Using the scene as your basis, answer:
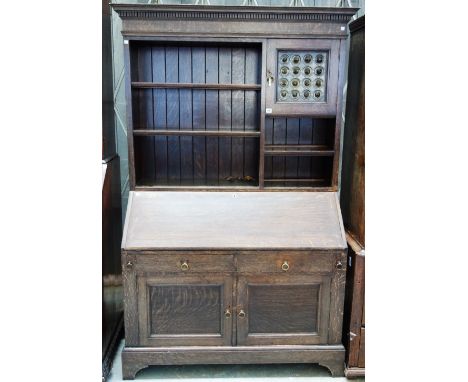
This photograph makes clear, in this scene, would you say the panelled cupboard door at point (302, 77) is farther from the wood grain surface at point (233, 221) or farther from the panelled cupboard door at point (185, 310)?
the panelled cupboard door at point (185, 310)

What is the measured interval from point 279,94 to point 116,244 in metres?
1.19

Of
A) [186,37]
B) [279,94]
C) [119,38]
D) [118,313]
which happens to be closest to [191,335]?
[118,313]

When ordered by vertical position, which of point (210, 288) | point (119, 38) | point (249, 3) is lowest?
point (210, 288)

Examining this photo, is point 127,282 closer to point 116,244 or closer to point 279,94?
point 116,244

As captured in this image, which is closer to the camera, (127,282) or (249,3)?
(127,282)

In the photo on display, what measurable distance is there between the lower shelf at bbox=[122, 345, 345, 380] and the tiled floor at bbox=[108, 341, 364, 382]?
0.07 meters

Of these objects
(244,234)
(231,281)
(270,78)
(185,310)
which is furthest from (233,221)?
(270,78)

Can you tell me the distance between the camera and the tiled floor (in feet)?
6.52

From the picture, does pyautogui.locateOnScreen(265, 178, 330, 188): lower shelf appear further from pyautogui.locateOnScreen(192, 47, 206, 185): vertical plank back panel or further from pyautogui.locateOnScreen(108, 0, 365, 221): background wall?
pyautogui.locateOnScreen(108, 0, 365, 221): background wall

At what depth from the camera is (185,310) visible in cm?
192

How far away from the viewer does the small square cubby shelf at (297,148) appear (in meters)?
2.22

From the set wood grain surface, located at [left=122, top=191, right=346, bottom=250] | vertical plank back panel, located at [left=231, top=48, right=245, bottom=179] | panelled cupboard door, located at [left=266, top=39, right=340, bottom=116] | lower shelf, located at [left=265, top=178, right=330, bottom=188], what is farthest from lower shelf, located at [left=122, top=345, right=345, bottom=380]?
panelled cupboard door, located at [left=266, top=39, right=340, bottom=116]

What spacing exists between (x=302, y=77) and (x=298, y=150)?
13.9 inches
